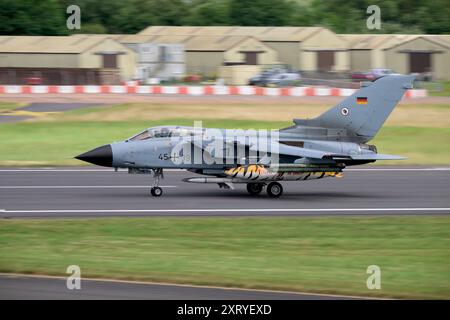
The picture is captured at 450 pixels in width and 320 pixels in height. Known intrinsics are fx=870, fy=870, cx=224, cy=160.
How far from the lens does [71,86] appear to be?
59.9 meters

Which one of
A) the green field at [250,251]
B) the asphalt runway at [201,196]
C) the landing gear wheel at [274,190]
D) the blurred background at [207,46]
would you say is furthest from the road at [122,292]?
the blurred background at [207,46]

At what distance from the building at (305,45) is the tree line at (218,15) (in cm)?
1243

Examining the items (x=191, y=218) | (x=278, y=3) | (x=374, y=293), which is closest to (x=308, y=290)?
(x=374, y=293)

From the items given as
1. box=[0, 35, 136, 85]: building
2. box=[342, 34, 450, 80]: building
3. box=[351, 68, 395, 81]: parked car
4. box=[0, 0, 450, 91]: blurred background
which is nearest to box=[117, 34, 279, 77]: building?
box=[0, 0, 450, 91]: blurred background

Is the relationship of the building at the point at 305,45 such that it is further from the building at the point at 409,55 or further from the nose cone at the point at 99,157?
the nose cone at the point at 99,157

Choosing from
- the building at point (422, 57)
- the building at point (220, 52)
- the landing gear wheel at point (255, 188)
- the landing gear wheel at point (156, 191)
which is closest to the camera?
the landing gear wheel at point (156, 191)

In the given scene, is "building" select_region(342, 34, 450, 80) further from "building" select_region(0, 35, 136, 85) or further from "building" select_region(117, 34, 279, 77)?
"building" select_region(0, 35, 136, 85)

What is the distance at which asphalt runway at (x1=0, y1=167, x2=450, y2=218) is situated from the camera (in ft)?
76.5

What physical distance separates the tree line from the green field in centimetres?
6830

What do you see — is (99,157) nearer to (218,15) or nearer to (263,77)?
(263,77)

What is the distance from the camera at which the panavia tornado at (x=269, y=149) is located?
25031mm

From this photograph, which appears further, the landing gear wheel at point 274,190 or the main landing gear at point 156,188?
the landing gear wheel at point 274,190

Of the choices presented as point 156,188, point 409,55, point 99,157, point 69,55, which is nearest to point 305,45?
point 409,55

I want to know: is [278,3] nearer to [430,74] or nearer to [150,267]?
[430,74]
